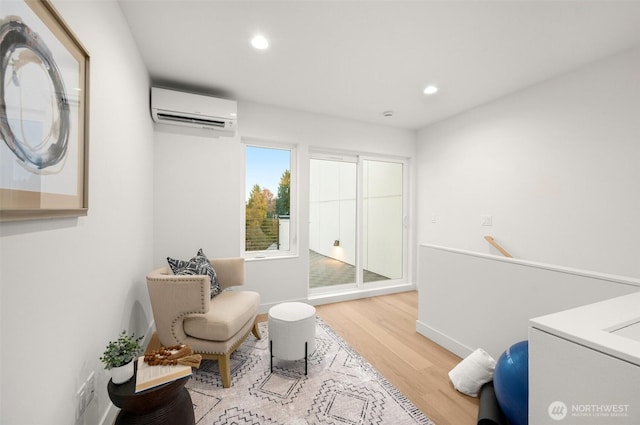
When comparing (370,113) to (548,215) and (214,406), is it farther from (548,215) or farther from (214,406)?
(214,406)

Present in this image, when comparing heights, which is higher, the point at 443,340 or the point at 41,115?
the point at 41,115

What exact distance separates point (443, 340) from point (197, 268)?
2.37 meters

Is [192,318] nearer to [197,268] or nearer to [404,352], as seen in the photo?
[197,268]

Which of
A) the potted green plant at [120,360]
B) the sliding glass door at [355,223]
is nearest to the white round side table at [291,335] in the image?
the potted green plant at [120,360]

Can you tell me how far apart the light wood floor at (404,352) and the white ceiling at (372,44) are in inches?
104

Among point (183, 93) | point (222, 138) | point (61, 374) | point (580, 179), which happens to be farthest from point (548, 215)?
point (183, 93)

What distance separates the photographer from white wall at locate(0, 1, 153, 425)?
82cm

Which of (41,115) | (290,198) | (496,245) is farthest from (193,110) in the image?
(496,245)

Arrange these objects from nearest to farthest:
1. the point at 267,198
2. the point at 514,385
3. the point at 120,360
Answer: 1. the point at 120,360
2. the point at 514,385
3. the point at 267,198

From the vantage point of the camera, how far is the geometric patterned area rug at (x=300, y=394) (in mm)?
1612

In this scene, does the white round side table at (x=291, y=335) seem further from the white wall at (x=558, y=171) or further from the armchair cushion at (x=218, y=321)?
the white wall at (x=558, y=171)

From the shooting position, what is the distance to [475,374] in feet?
5.97

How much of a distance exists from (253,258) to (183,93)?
77.9 inches

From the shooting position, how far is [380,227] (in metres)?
4.27
